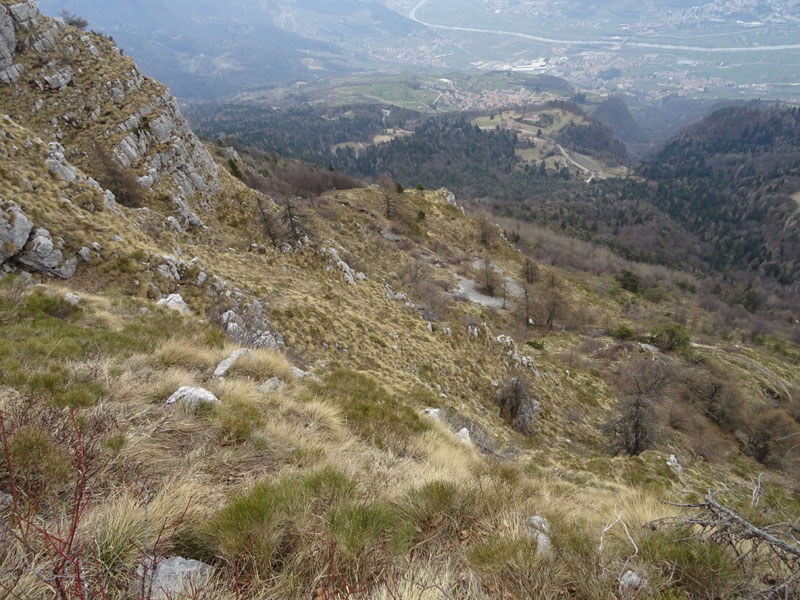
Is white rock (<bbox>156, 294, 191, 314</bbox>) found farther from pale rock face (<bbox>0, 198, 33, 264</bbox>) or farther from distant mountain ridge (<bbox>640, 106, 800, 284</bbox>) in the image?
distant mountain ridge (<bbox>640, 106, 800, 284</bbox>)

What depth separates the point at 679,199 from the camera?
15475 cm

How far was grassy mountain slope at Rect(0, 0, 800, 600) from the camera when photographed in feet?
10.2

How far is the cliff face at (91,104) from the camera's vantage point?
21359 millimetres

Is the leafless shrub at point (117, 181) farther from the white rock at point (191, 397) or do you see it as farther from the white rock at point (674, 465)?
the white rock at point (674, 465)

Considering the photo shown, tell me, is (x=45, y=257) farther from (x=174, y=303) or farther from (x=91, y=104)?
(x=91, y=104)

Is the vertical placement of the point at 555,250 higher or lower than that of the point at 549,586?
lower

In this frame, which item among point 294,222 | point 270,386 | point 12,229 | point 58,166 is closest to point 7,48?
point 58,166

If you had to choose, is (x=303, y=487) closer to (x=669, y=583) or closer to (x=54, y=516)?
(x=54, y=516)

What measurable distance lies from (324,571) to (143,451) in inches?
112

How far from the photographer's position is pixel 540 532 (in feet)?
13.1

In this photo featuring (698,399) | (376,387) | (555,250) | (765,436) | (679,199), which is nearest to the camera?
(376,387)

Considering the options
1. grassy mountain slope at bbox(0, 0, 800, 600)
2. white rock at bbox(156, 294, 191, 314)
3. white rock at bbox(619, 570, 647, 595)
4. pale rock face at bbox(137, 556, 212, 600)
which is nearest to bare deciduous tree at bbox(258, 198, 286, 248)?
grassy mountain slope at bbox(0, 0, 800, 600)

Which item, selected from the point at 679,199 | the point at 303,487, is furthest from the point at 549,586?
the point at 679,199

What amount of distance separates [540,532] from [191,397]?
5198mm
